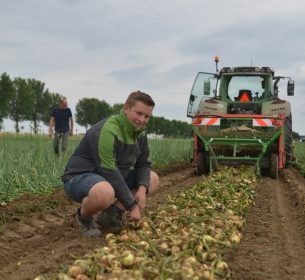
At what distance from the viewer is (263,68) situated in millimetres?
10875

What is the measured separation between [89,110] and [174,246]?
6281 centimetres

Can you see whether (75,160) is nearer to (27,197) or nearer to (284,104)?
(27,197)

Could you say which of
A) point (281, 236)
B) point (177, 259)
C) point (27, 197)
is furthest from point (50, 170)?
point (177, 259)

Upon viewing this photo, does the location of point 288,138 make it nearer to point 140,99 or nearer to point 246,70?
point 246,70

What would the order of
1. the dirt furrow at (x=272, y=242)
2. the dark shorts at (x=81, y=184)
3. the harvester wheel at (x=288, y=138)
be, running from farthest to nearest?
the harvester wheel at (x=288, y=138) → the dark shorts at (x=81, y=184) → the dirt furrow at (x=272, y=242)

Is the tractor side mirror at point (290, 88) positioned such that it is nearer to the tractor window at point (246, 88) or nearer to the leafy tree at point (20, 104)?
the tractor window at point (246, 88)

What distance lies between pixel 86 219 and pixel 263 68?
7734 millimetres

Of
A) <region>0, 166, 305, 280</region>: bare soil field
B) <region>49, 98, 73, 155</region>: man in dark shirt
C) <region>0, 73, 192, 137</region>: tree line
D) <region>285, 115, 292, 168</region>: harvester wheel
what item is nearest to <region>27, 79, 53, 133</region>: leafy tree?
<region>0, 73, 192, 137</region>: tree line

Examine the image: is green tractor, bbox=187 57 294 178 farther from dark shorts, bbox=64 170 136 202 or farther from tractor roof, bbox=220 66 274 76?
dark shorts, bbox=64 170 136 202

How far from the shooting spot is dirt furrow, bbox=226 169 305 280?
324 cm

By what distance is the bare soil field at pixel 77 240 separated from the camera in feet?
10.8

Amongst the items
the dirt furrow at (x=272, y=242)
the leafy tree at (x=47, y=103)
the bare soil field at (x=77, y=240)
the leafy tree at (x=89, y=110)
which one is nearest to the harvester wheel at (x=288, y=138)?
the dirt furrow at (x=272, y=242)

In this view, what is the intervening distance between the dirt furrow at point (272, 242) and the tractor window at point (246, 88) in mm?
4309

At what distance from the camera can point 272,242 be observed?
13.5 ft
